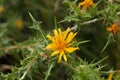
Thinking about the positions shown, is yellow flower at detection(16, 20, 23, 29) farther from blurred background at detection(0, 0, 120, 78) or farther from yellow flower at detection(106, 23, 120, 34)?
yellow flower at detection(106, 23, 120, 34)

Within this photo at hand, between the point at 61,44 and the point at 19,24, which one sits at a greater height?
the point at 19,24

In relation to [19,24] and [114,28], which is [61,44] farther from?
[19,24]

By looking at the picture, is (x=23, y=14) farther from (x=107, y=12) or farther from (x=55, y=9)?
(x=107, y=12)

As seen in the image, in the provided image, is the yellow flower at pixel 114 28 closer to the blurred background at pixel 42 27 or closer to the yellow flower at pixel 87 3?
the yellow flower at pixel 87 3

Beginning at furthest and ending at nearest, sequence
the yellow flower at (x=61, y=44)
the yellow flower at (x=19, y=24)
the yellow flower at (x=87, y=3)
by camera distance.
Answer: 1. the yellow flower at (x=19, y=24)
2. the yellow flower at (x=87, y=3)
3. the yellow flower at (x=61, y=44)

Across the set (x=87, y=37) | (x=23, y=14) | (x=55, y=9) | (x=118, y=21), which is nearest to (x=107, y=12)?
(x=118, y=21)

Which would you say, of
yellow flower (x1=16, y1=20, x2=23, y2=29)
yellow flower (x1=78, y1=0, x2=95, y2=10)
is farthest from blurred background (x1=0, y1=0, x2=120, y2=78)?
yellow flower (x1=78, y1=0, x2=95, y2=10)

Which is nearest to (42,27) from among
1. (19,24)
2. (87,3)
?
(19,24)

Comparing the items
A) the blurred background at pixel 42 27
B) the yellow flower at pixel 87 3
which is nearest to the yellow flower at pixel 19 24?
the blurred background at pixel 42 27

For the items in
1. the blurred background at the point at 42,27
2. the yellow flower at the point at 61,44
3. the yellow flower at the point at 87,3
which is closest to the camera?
the yellow flower at the point at 61,44

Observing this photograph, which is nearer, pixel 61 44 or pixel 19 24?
pixel 61 44

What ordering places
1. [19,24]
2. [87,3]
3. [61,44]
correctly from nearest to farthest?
[61,44] < [87,3] < [19,24]
